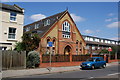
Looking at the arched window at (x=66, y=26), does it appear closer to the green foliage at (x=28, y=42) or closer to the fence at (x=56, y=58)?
the fence at (x=56, y=58)

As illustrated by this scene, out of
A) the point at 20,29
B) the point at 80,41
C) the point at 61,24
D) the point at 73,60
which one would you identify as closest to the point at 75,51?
the point at 80,41

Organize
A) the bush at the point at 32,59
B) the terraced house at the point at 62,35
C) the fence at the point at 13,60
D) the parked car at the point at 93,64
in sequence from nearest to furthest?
the fence at the point at 13,60 → the bush at the point at 32,59 → the parked car at the point at 93,64 → the terraced house at the point at 62,35

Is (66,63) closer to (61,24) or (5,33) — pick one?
(5,33)

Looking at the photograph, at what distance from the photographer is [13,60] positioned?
723 inches

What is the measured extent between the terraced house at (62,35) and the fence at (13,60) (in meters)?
13.9

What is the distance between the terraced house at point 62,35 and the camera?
35084mm

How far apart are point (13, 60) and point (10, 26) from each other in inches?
365

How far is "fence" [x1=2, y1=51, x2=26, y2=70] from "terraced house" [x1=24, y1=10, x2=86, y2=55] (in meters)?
13.9

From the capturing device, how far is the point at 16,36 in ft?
87.6

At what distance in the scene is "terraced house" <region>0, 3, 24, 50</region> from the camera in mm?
25141

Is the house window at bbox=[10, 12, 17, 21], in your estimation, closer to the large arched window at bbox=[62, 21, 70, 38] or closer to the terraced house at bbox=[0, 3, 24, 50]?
the terraced house at bbox=[0, 3, 24, 50]

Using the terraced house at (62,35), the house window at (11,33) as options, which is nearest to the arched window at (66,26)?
the terraced house at (62,35)

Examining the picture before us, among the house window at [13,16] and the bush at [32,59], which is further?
the house window at [13,16]

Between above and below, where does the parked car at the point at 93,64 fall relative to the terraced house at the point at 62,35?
below
